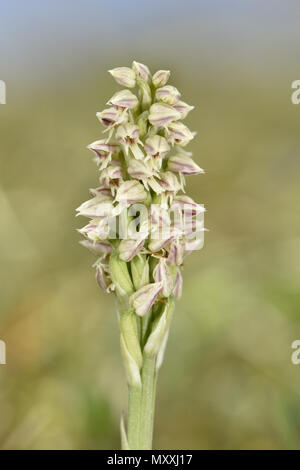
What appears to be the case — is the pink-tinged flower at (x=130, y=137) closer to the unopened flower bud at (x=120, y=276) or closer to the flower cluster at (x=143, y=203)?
the flower cluster at (x=143, y=203)

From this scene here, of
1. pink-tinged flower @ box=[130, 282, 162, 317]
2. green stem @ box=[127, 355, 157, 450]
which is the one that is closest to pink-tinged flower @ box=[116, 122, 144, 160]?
pink-tinged flower @ box=[130, 282, 162, 317]

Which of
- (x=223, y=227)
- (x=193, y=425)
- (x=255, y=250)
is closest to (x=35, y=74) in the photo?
(x=223, y=227)

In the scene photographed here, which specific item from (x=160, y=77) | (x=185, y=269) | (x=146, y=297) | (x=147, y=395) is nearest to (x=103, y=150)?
(x=160, y=77)

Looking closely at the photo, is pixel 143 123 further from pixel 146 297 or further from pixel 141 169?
pixel 146 297

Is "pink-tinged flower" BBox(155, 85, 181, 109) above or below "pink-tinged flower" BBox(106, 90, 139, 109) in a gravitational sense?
above

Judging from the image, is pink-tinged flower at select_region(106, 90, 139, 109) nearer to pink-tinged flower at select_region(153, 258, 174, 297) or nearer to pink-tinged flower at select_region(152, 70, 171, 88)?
pink-tinged flower at select_region(152, 70, 171, 88)
